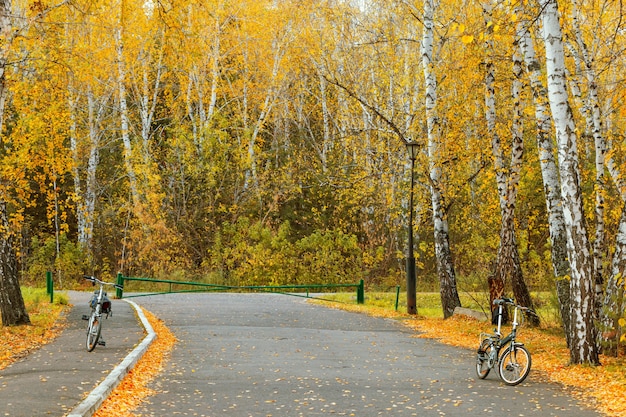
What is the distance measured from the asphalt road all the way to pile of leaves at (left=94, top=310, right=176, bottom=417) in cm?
17

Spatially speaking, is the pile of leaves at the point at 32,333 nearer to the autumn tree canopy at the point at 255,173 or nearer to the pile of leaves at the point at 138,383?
the pile of leaves at the point at 138,383

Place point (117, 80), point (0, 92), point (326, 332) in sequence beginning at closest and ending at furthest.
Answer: point (0, 92) → point (326, 332) → point (117, 80)

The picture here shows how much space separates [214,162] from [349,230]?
6.95m

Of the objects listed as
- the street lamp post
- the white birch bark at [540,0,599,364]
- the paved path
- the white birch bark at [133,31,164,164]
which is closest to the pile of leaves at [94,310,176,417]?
the paved path

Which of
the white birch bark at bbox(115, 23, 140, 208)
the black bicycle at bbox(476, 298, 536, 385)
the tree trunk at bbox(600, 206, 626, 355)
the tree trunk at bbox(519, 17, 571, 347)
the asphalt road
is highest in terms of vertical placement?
the white birch bark at bbox(115, 23, 140, 208)

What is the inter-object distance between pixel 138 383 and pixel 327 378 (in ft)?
8.76

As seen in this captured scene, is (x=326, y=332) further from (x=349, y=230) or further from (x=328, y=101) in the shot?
(x=328, y=101)

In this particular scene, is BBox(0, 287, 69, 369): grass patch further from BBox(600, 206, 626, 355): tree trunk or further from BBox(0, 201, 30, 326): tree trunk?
BBox(600, 206, 626, 355): tree trunk

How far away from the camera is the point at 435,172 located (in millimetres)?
23703

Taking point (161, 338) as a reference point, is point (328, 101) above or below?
above

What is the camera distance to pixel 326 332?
20.7m

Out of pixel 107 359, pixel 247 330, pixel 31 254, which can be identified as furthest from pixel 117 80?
pixel 107 359

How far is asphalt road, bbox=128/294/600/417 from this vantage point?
10586 mm

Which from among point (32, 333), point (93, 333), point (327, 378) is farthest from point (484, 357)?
point (32, 333)
